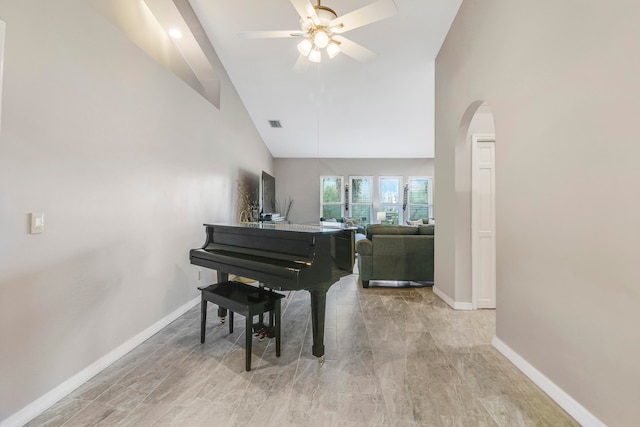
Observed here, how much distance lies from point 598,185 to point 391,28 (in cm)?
303

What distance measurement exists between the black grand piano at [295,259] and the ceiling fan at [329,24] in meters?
1.60

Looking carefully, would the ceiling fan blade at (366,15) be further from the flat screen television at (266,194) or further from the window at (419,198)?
the window at (419,198)

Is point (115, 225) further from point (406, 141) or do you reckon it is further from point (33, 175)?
point (406, 141)

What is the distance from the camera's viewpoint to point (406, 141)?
738cm

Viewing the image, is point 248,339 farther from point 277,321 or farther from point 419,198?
point 419,198

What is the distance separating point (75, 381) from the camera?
5.83ft

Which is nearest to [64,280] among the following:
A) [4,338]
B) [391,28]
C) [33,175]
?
[4,338]

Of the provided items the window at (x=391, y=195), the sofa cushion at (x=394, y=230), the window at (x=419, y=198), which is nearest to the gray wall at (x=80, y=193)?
the sofa cushion at (x=394, y=230)

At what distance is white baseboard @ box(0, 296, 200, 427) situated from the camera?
1468mm

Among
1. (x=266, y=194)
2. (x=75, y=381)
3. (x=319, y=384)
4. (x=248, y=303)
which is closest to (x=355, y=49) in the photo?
(x=248, y=303)

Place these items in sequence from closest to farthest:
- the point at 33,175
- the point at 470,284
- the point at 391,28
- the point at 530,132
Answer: the point at 33,175 → the point at 530,132 → the point at 470,284 → the point at 391,28

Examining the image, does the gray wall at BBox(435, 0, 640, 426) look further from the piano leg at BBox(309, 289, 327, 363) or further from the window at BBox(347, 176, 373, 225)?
the window at BBox(347, 176, 373, 225)

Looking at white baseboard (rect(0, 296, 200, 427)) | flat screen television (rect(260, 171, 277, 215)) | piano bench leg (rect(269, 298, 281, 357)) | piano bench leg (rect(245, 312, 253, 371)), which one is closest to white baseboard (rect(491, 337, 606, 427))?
piano bench leg (rect(269, 298, 281, 357))

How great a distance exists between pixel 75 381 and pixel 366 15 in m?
3.19
